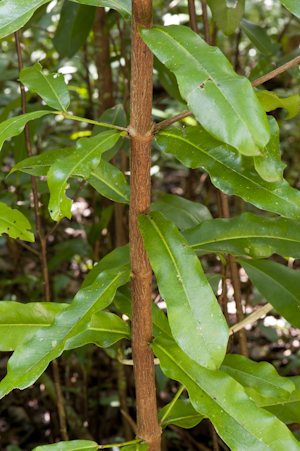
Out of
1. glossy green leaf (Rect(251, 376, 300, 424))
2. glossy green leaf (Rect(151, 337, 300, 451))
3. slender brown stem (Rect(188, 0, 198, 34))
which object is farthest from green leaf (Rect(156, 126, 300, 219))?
slender brown stem (Rect(188, 0, 198, 34))

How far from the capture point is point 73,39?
118 centimetres

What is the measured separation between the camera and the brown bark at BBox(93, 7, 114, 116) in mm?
1278

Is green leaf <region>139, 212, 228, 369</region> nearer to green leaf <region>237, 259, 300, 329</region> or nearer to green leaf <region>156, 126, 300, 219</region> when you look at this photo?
green leaf <region>156, 126, 300, 219</region>

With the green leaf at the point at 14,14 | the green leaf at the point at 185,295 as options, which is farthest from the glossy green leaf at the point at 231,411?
the green leaf at the point at 14,14

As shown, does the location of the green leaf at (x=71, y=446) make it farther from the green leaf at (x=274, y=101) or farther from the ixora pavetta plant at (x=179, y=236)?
the green leaf at (x=274, y=101)

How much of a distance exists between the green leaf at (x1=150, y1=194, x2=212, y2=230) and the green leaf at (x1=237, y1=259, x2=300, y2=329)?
0.13 metres

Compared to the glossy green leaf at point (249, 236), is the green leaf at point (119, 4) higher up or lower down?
higher up

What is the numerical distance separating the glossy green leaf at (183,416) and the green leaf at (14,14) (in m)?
0.61

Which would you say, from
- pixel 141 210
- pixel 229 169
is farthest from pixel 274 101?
pixel 141 210

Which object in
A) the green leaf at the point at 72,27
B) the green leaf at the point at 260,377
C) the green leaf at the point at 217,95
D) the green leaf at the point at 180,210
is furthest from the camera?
the green leaf at the point at 72,27

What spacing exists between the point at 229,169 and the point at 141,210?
13 centimetres

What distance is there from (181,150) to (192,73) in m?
0.14

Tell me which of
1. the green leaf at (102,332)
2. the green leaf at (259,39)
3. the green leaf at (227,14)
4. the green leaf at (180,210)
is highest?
→ the green leaf at (259,39)

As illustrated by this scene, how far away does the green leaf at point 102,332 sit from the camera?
0.62 metres
